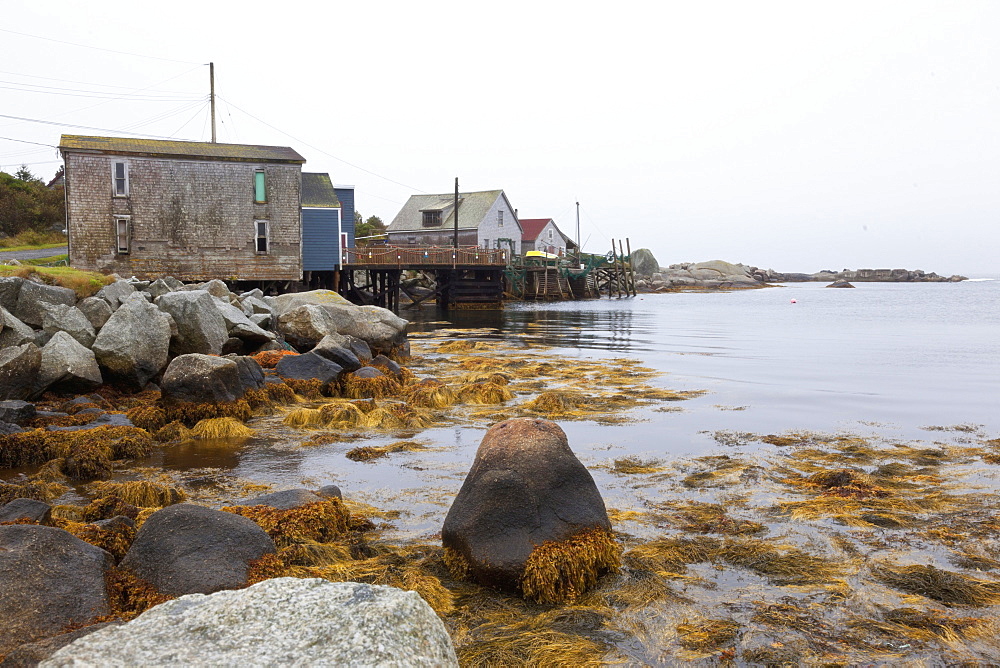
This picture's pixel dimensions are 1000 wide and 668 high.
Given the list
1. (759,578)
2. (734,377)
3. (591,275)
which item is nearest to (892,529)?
(759,578)

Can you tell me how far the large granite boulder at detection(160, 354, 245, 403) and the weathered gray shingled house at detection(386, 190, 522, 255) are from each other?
2025 inches

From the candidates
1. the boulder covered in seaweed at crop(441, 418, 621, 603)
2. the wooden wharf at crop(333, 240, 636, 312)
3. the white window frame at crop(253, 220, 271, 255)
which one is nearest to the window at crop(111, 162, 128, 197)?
the white window frame at crop(253, 220, 271, 255)

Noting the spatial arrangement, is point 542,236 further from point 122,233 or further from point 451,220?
point 122,233

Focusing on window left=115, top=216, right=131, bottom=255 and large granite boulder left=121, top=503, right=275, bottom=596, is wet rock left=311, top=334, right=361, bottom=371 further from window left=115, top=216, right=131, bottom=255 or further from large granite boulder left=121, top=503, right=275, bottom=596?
window left=115, top=216, right=131, bottom=255

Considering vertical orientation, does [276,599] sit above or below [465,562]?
above

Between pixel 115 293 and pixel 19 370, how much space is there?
5647 mm

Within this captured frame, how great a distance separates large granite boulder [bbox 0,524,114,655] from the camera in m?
4.18

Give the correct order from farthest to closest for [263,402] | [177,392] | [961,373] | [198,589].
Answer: [961,373]
[263,402]
[177,392]
[198,589]

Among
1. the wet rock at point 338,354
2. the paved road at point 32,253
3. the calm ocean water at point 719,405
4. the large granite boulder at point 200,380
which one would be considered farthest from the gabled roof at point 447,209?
the large granite boulder at point 200,380

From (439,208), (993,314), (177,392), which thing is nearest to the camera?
(177,392)

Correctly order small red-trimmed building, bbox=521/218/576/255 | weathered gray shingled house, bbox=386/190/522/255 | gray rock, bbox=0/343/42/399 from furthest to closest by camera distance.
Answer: small red-trimmed building, bbox=521/218/576/255, weathered gray shingled house, bbox=386/190/522/255, gray rock, bbox=0/343/42/399

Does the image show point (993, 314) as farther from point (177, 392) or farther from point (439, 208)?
point (177, 392)

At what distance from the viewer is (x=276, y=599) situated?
297cm

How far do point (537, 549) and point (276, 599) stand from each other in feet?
10.1
